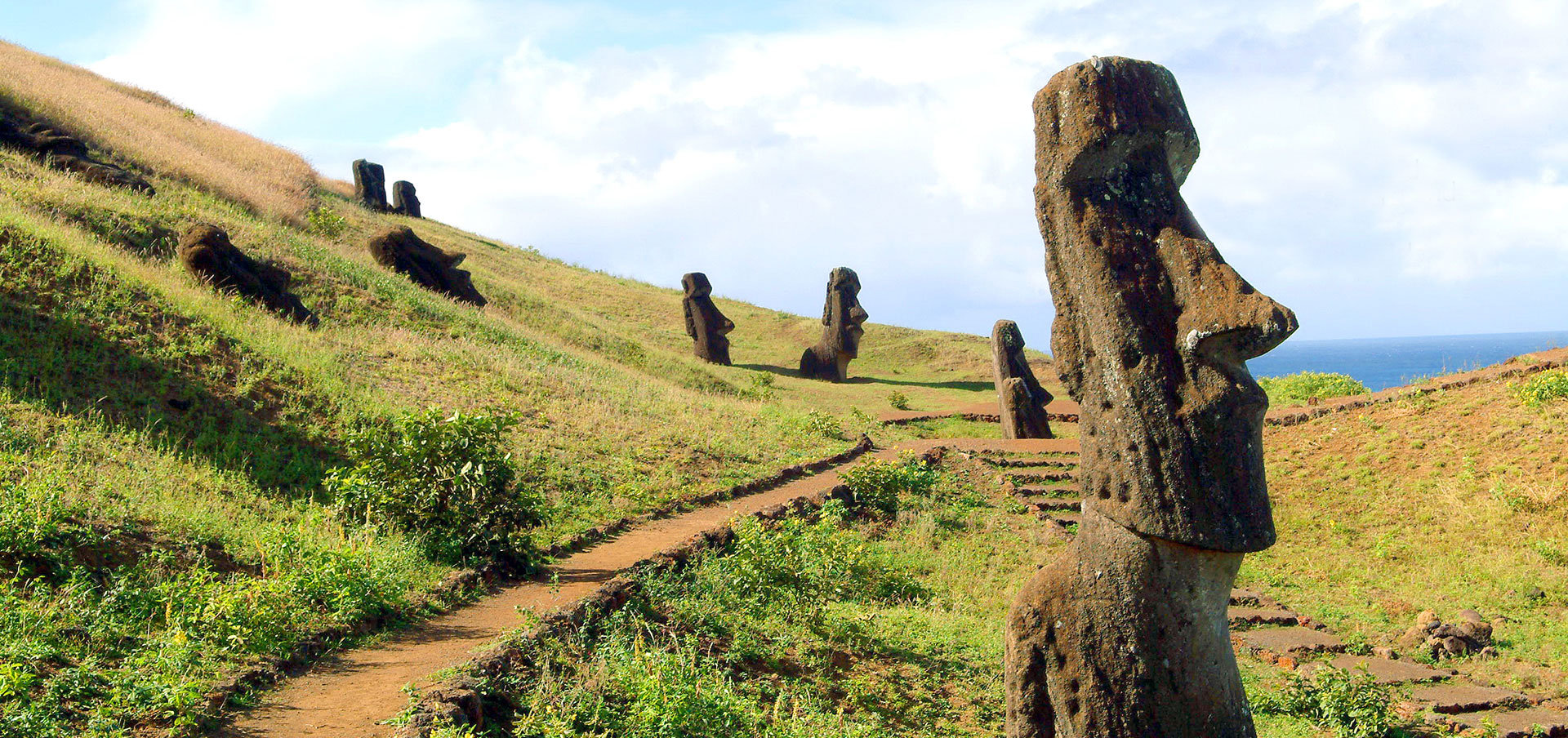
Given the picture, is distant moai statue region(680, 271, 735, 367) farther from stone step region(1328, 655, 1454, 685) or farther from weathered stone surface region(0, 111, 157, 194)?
stone step region(1328, 655, 1454, 685)

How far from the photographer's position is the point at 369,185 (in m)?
47.4

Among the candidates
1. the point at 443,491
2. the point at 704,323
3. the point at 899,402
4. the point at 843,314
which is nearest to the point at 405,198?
the point at 704,323

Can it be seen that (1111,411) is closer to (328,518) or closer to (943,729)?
(943,729)

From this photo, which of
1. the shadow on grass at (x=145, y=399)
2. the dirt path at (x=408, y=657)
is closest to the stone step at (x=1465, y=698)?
the dirt path at (x=408, y=657)

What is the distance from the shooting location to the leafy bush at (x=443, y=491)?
1047 centimetres

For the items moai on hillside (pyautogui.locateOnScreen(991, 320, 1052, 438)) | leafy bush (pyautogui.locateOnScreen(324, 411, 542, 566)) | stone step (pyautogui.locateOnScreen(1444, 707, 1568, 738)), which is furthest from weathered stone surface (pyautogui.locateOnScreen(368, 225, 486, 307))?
stone step (pyautogui.locateOnScreen(1444, 707, 1568, 738))

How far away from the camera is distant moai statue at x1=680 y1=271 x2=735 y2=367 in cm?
3397

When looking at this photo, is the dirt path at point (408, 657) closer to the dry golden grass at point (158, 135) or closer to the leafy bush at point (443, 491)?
the leafy bush at point (443, 491)

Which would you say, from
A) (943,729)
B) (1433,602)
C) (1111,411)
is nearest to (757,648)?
(943,729)

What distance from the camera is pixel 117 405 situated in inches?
464

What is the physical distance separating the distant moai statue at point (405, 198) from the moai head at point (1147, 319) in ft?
164

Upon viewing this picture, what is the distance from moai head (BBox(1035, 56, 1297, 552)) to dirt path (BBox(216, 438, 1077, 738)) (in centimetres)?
450

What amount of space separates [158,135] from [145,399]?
23783mm

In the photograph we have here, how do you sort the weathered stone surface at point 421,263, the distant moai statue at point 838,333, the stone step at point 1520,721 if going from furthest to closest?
the distant moai statue at point 838,333
the weathered stone surface at point 421,263
the stone step at point 1520,721
